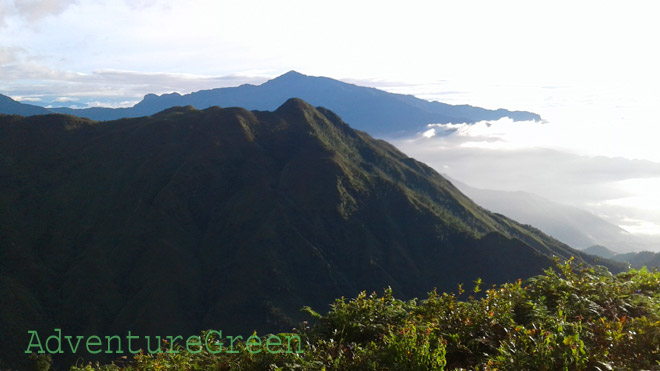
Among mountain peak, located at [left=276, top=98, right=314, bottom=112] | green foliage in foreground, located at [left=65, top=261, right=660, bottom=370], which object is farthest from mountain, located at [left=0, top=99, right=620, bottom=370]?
green foliage in foreground, located at [left=65, top=261, right=660, bottom=370]

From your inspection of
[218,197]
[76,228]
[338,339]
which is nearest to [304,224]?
[218,197]

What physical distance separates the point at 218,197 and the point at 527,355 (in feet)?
355

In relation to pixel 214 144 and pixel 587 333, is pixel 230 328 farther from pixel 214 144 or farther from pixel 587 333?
pixel 587 333

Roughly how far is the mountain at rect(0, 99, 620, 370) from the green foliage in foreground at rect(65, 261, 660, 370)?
71.0 metres

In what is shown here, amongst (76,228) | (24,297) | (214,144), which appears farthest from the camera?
(214,144)

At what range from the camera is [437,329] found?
Result: 7914 millimetres

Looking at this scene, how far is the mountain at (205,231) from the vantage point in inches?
3179

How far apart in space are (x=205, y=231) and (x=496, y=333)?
9971 centimetres

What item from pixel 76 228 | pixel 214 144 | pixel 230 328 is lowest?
pixel 230 328

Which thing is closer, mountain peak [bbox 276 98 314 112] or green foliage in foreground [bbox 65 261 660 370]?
green foliage in foreground [bbox 65 261 660 370]

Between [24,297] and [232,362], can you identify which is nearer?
[232,362]

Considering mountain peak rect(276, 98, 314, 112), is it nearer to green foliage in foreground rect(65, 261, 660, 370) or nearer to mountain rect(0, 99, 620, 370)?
mountain rect(0, 99, 620, 370)

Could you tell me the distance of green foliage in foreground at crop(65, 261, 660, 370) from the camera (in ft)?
21.4

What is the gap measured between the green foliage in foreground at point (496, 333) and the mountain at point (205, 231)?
71007 mm
